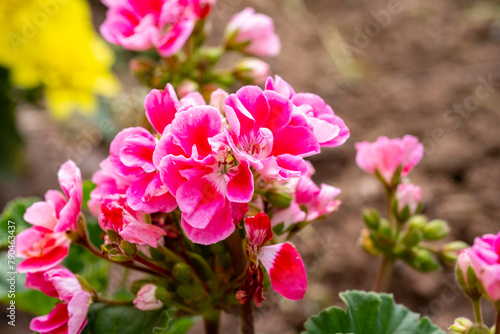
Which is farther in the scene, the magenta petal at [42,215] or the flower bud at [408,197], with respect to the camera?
the flower bud at [408,197]

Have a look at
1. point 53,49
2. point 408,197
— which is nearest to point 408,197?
point 408,197

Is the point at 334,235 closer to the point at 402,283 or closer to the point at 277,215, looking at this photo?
the point at 402,283

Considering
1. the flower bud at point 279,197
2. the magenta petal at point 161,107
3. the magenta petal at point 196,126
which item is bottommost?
the flower bud at point 279,197

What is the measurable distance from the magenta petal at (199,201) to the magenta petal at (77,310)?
179 mm

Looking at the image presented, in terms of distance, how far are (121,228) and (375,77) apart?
6.71 ft

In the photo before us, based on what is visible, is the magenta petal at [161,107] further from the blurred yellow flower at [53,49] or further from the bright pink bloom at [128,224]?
the blurred yellow flower at [53,49]

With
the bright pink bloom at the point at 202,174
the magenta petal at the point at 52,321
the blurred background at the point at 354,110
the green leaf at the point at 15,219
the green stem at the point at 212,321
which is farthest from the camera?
the blurred background at the point at 354,110

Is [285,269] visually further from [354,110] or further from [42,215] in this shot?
[354,110]

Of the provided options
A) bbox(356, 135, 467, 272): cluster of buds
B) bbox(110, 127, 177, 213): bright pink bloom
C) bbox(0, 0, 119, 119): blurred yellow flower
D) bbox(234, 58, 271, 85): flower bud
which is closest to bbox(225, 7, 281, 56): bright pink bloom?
bbox(234, 58, 271, 85): flower bud

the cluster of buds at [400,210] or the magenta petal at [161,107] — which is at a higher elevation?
the magenta petal at [161,107]

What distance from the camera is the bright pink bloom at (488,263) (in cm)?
65

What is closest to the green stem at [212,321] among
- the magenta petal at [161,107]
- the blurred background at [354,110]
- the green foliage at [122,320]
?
the green foliage at [122,320]

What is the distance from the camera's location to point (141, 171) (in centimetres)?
64

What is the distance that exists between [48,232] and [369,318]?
44cm
